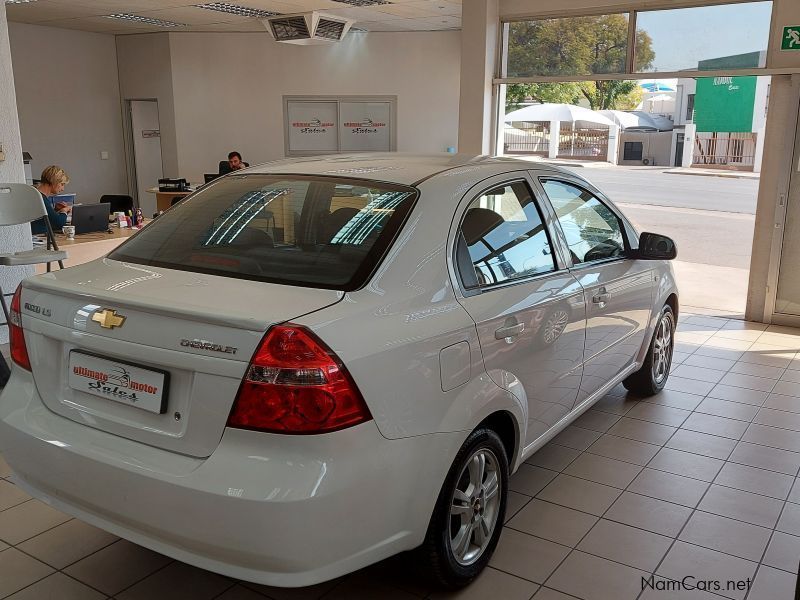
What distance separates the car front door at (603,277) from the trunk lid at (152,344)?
1.49 m

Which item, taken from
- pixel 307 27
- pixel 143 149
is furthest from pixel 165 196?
pixel 143 149

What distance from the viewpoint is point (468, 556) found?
246 centimetres

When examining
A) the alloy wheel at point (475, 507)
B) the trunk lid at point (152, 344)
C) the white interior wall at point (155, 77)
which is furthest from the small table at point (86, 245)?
the white interior wall at point (155, 77)

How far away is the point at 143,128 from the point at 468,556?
1265cm

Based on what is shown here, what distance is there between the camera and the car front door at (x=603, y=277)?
10.4 feet

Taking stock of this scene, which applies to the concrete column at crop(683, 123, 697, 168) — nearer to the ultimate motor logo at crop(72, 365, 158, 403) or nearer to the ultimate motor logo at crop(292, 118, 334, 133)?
the ultimate motor logo at crop(72, 365, 158, 403)

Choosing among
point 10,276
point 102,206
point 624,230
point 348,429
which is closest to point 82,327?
point 348,429

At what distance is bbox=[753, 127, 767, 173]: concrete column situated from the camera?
627 cm

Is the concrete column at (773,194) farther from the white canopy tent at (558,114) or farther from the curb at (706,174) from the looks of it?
the white canopy tent at (558,114)

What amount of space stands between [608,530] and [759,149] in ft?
15.6

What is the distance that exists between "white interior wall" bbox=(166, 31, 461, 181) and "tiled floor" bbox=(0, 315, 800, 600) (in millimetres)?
8580

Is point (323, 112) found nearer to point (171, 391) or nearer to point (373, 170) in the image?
Result: point (373, 170)

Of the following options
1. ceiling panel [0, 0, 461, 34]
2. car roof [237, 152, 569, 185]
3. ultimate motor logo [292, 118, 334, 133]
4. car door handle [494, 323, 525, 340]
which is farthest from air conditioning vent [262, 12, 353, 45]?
car door handle [494, 323, 525, 340]

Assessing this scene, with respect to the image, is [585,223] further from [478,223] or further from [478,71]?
[478,71]
